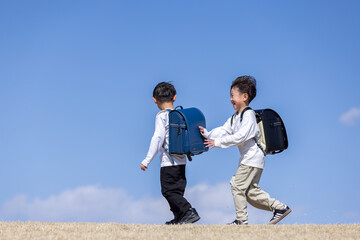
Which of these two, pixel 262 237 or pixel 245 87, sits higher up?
pixel 245 87

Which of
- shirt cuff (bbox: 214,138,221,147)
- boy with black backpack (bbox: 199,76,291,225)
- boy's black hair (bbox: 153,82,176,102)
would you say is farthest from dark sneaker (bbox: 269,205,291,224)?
boy's black hair (bbox: 153,82,176,102)

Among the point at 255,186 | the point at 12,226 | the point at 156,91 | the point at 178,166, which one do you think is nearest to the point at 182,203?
the point at 178,166

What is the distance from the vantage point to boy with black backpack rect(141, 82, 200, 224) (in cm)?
801

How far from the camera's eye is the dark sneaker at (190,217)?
7.95 meters

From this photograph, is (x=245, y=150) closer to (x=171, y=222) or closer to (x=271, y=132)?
(x=271, y=132)

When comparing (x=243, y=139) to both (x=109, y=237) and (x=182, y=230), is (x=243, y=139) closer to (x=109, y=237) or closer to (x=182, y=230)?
(x=182, y=230)

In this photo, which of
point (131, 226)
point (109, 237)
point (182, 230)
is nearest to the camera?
point (109, 237)

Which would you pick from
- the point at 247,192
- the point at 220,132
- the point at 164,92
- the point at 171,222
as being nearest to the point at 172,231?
the point at 171,222

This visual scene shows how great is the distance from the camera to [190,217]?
7969mm

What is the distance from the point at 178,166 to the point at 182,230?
1.13 meters

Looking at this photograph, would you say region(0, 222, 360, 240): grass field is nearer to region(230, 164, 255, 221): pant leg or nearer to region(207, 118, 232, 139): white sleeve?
region(230, 164, 255, 221): pant leg

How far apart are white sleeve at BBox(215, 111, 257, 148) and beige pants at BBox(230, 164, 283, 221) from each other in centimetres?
43

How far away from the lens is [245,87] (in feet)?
26.2

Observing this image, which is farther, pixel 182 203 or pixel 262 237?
pixel 182 203
